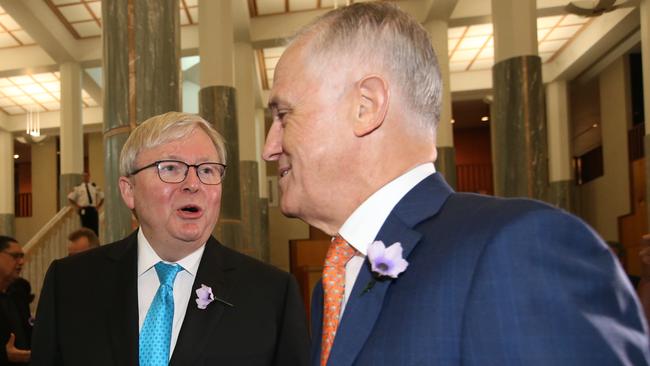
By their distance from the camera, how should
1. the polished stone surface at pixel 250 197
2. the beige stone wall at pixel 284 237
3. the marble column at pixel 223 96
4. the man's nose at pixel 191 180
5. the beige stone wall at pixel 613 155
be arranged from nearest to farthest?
1. the man's nose at pixel 191 180
2. the marble column at pixel 223 96
3. the polished stone surface at pixel 250 197
4. the beige stone wall at pixel 613 155
5. the beige stone wall at pixel 284 237

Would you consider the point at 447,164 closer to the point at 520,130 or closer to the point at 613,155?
the point at 520,130

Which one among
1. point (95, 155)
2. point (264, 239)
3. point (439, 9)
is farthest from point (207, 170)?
point (95, 155)

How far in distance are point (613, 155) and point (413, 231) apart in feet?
66.2

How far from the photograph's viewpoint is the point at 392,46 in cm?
153

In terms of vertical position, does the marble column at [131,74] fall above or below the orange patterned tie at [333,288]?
above

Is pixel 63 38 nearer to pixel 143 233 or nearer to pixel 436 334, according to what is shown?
pixel 143 233

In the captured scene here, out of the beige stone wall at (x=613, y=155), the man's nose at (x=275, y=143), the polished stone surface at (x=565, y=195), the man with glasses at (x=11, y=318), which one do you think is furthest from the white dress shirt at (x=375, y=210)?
the polished stone surface at (x=565, y=195)

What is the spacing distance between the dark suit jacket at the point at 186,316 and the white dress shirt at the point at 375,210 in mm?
1008

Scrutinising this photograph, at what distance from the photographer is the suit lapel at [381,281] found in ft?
4.46

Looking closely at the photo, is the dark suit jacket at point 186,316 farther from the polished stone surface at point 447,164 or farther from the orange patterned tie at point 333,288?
the polished stone surface at point 447,164

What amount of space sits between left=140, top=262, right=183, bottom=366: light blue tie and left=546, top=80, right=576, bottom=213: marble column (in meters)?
18.8

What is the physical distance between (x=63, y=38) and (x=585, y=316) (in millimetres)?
17643

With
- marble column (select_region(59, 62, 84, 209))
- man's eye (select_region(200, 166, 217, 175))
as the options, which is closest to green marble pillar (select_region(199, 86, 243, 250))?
marble column (select_region(59, 62, 84, 209))

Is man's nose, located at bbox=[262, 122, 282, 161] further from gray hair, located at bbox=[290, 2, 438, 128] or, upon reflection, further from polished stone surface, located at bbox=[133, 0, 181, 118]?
polished stone surface, located at bbox=[133, 0, 181, 118]
